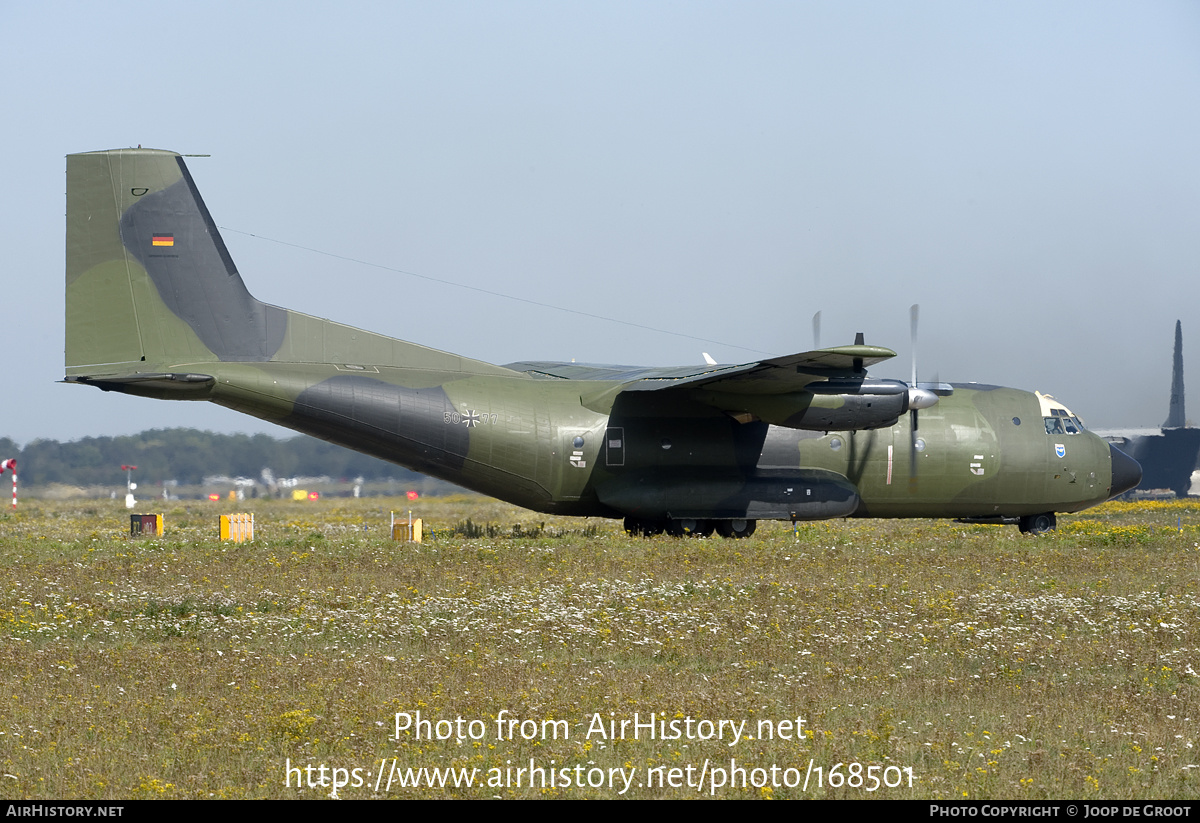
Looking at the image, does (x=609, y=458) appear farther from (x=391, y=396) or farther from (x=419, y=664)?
(x=419, y=664)

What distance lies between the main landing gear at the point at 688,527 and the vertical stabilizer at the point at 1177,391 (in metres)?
69.3

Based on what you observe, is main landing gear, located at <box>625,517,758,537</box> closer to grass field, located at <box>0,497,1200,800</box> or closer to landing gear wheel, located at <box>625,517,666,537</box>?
landing gear wheel, located at <box>625,517,666,537</box>

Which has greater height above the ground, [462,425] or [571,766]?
[462,425]

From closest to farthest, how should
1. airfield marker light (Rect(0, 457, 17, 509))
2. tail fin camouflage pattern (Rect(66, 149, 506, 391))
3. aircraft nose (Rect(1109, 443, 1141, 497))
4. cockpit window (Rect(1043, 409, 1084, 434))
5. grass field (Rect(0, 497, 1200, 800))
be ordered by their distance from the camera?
grass field (Rect(0, 497, 1200, 800)) → tail fin camouflage pattern (Rect(66, 149, 506, 391)) → cockpit window (Rect(1043, 409, 1084, 434)) → aircraft nose (Rect(1109, 443, 1141, 497)) → airfield marker light (Rect(0, 457, 17, 509))

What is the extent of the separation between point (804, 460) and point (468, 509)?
21.7 m

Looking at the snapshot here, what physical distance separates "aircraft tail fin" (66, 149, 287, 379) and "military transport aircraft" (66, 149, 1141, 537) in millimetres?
28

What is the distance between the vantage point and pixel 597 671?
11914 mm

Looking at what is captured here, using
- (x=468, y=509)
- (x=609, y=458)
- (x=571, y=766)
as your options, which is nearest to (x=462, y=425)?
(x=609, y=458)

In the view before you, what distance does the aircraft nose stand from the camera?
85.9 feet

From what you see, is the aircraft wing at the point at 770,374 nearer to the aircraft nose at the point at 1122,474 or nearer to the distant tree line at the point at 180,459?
the aircraft nose at the point at 1122,474

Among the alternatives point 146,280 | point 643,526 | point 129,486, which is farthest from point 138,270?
point 129,486

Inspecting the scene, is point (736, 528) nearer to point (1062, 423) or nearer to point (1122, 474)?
point (1062, 423)

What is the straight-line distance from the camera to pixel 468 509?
1709 inches

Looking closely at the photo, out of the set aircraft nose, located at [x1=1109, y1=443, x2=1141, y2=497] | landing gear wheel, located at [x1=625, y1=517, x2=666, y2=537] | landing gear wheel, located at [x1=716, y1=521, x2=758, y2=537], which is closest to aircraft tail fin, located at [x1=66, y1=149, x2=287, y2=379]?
landing gear wheel, located at [x1=625, y1=517, x2=666, y2=537]
